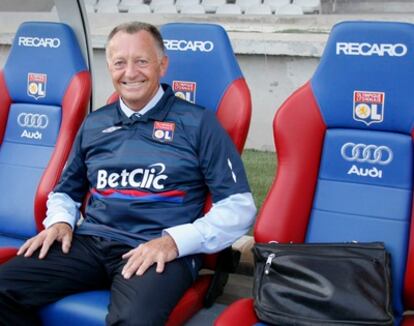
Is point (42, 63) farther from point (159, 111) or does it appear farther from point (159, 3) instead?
point (159, 3)

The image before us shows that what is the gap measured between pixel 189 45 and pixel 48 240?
836 millimetres

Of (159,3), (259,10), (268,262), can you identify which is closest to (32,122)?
(268,262)

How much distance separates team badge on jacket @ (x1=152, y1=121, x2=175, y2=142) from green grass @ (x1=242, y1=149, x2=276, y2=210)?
1.36m

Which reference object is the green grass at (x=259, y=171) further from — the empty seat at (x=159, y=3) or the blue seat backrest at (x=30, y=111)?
the empty seat at (x=159, y=3)

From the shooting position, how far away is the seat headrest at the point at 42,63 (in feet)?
8.21

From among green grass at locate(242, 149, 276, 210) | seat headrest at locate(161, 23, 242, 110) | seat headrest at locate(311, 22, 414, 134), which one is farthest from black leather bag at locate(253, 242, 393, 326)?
green grass at locate(242, 149, 276, 210)

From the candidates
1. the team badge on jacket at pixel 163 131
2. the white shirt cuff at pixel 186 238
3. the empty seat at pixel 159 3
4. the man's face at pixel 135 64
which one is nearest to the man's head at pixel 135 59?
the man's face at pixel 135 64

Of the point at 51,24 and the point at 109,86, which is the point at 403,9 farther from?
the point at 51,24

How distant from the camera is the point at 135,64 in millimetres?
1980

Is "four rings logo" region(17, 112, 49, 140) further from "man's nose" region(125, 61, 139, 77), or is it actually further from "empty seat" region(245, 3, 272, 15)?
"empty seat" region(245, 3, 272, 15)

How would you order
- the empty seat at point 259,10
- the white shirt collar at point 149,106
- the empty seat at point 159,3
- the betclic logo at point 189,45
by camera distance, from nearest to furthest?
the white shirt collar at point 149,106 < the betclic logo at point 189,45 < the empty seat at point 259,10 < the empty seat at point 159,3

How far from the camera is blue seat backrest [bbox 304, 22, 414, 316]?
1853 mm

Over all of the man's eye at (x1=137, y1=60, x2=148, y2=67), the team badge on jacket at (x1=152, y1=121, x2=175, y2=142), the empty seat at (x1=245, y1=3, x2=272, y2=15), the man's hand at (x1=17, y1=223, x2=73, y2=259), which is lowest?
the man's hand at (x1=17, y1=223, x2=73, y2=259)

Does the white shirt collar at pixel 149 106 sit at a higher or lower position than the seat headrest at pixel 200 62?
lower
